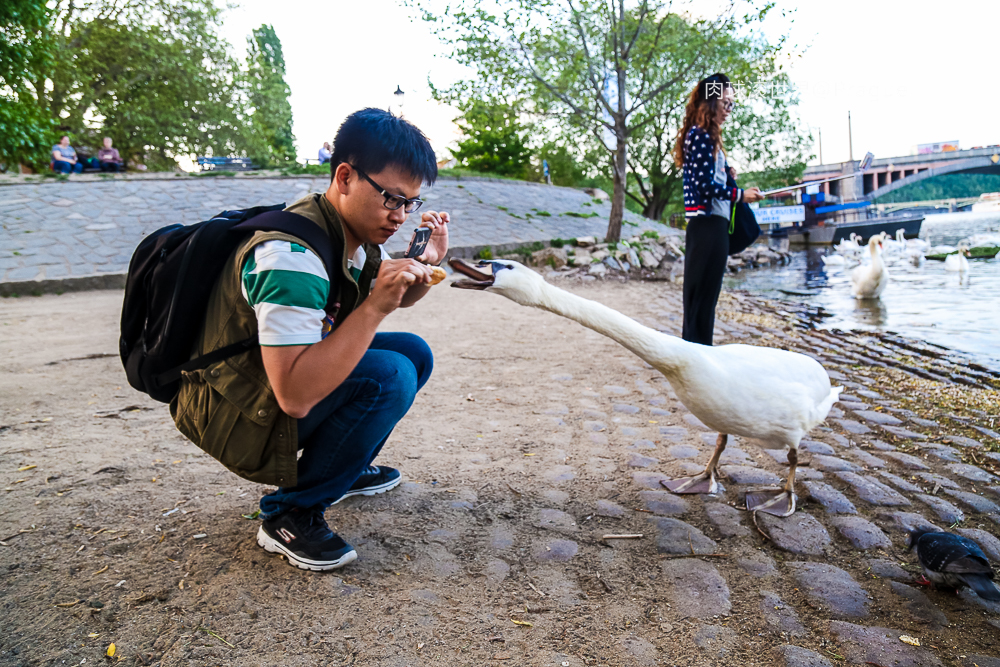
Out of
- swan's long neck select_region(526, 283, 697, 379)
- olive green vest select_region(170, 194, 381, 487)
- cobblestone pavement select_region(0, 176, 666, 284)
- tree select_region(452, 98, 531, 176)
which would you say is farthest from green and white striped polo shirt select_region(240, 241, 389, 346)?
tree select_region(452, 98, 531, 176)

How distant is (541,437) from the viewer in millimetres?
3654

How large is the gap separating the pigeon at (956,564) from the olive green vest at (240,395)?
229cm

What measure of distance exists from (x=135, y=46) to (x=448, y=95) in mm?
15229

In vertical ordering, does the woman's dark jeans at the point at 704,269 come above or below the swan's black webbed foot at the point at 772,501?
above

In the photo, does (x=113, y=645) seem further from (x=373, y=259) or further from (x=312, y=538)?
(x=373, y=259)

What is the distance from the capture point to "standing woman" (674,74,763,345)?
4168mm

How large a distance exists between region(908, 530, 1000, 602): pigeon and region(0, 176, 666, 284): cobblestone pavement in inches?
431

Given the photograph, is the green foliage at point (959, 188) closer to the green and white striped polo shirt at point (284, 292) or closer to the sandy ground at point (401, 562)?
the sandy ground at point (401, 562)

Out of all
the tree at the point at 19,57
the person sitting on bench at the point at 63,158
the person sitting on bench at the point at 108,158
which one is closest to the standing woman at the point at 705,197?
the tree at the point at 19,57

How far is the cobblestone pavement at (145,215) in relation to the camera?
10.8 meters

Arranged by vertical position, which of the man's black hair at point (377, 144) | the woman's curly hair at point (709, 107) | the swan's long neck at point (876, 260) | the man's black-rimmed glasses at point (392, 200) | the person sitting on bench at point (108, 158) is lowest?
the swan's long neck at point (876, 260)

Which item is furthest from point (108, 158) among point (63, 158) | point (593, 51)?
point (593, 51)

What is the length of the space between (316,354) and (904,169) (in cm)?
5038

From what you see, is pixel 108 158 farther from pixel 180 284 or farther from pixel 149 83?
pixel 180 284
